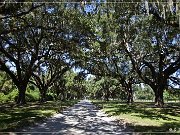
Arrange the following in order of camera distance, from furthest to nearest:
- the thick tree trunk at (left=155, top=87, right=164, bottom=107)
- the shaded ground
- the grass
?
the thick tree trunk at (left=155, top=87, right=164, bottom=107), the grass, the shaded ground

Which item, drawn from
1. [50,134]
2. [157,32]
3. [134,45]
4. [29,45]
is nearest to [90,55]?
[29,45]

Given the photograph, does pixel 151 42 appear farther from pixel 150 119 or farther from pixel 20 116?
pixel 20 116

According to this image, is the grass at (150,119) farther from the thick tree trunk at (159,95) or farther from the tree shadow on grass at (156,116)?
the thick tree trunk at (159,95)

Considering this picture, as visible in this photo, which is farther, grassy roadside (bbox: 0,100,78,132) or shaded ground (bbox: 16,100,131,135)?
grassy roadside (bbox: 0,100,78,132)

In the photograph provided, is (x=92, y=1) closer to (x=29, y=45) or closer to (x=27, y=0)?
(x=27, y=0)

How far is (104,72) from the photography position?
171 feet

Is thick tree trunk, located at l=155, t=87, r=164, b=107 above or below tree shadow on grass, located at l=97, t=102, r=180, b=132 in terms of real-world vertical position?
above

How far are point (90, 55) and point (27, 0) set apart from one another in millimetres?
23806

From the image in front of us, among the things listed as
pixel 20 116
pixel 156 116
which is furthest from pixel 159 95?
pixel 20 116

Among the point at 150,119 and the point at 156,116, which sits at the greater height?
the point at 156,116

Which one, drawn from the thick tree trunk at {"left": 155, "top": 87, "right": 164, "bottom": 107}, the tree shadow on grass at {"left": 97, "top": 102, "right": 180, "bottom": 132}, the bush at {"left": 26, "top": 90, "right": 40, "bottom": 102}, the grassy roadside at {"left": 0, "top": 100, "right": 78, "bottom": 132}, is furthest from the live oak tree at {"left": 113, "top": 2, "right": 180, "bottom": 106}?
the bush at {"left": 26, "top": 90, "right": 40, "bottom": 102}

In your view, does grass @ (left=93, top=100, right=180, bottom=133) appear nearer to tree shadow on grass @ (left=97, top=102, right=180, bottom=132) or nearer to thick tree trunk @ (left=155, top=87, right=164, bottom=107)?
tree shadow on grass @ (left=97, top=102, right=180, bottom=132)

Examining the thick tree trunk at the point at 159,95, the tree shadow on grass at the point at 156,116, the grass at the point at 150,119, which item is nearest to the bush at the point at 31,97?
the thick tree trunk at the point at 159,95

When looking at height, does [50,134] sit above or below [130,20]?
below
